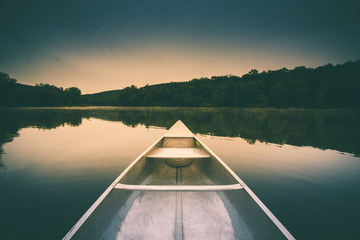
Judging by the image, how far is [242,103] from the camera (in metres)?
96.1

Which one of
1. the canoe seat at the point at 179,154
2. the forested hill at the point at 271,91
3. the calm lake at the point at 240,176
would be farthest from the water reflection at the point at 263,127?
the forested hill at the point at 271,91

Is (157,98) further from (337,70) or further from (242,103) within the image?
(337,70)

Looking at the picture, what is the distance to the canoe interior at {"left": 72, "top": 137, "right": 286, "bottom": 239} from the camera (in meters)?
2.60

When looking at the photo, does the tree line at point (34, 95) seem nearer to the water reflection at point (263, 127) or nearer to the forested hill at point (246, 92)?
the forested hill at point (246, 92)

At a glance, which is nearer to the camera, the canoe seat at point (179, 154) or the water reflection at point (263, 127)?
the canoe seat at point (179, 154)

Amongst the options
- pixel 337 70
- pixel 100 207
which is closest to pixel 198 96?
pixel 337 70

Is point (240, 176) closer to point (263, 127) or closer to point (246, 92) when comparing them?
point (263, 127)

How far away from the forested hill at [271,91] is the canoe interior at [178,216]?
92.0 metres

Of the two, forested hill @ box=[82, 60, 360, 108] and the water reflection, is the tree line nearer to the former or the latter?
forested hill @ box=[82, 60, 360, 108]

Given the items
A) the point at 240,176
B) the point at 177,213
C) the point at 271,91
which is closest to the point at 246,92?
the point at 271,91

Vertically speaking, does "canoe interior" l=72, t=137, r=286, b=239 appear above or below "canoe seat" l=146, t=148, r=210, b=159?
below

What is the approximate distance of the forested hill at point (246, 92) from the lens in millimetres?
73125

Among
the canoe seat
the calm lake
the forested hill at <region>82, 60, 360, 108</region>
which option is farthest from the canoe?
the forested hill at <region>82, 60, 360, 108</region>

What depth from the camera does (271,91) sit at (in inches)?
3295
